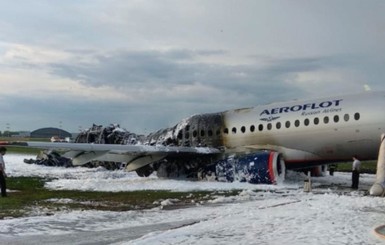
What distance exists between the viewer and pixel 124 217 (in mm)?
12703

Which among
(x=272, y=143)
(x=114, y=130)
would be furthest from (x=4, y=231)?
(x=114, y=130)

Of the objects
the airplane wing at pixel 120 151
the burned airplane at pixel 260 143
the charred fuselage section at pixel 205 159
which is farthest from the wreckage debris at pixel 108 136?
the airplane wing at pixel 120 151

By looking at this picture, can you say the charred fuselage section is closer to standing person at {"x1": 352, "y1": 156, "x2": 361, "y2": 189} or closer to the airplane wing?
the airplane wing

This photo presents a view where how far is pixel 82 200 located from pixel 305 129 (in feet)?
33.8

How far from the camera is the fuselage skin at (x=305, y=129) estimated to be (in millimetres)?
21266

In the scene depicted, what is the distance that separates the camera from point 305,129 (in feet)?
73.9

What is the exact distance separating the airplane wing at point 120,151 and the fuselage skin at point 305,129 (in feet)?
4.64

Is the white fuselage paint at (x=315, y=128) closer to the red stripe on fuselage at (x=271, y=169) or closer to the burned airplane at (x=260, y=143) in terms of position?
the burned airplane at (x=260, y=143)

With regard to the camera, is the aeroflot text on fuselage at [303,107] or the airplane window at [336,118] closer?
the airplane window at [336,118]

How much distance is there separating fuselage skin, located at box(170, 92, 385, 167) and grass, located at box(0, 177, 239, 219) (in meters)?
5.62

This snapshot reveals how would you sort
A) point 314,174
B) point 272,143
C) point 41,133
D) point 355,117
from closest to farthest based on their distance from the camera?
point 355,117 → point 272,143 → point 314,174 → point 41,133

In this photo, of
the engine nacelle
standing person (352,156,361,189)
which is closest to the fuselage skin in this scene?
standing person (352,156,361,189)

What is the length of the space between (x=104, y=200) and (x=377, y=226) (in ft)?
29.9

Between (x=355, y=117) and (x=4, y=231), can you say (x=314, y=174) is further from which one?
(x=4, y=231)
